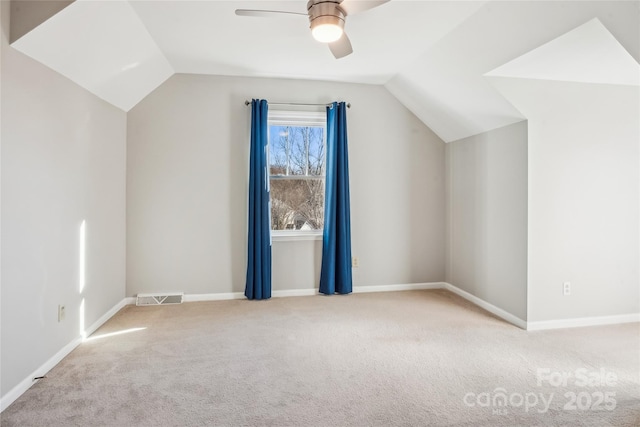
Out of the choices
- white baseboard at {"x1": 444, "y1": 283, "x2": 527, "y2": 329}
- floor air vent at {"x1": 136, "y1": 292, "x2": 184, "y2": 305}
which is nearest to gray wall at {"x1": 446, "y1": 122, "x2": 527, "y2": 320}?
white baseboard at {"x1": 444, "y1": 283, "x2": 527, "y2": 329}

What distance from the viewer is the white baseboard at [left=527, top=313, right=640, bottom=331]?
3.11 meters

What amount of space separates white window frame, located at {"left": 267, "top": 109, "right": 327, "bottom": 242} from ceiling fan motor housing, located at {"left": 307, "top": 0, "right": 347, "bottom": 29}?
78.8 inches

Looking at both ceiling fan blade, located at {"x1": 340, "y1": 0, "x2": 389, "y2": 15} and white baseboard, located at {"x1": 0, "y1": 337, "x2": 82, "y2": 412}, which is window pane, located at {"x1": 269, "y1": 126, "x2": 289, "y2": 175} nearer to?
ceiling fan blade, located at {"x1": 340, "y1": 0, "x2": 389, "y2": 15}

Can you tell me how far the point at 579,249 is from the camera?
3.21 metres

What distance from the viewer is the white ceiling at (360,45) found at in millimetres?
2219

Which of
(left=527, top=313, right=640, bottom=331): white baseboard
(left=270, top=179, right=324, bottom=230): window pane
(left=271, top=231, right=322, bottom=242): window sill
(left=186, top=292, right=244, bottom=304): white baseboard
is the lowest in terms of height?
(left=527, top=313, right=640, bottom=331): white baseboard

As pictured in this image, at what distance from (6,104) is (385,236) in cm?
353

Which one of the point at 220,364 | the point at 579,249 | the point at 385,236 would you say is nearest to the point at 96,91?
the point at 220,364

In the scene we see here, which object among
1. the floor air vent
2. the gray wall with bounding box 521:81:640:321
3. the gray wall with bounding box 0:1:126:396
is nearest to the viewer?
the gray wall with bounding box 0:1:126:396

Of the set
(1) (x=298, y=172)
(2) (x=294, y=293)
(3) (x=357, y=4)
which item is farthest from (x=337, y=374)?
(1) (x=298, y=172)

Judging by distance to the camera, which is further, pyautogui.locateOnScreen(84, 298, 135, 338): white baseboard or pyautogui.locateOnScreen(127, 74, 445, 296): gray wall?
pyautogui.locateOnScreen(127, 74, 445, 296): gray wall

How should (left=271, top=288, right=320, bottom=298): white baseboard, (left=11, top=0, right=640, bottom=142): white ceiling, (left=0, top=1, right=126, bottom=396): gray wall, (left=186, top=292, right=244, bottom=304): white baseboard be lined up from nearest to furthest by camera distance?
1. (left=0, top=1, right=126, bottom=396): gray wall
2. (left=11, top=0, right=640, bottom=142): white ceiling
3. (left=186, top=292, right=244, bottom=304): white baseboard
4. (left=271, top=288, right=320, bottom=298): white baseboard

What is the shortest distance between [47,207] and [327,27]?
214 centimetres

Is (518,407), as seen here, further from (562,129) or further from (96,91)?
(96,91)
